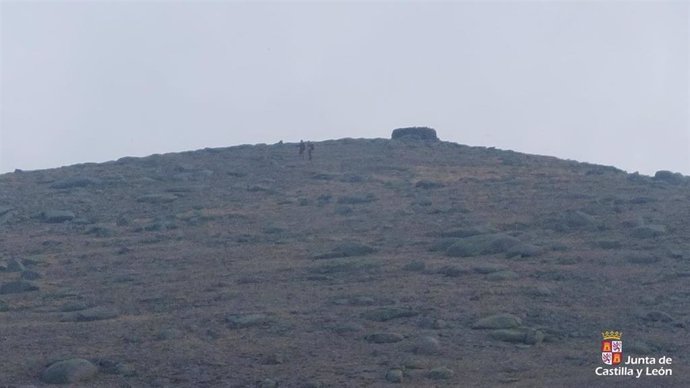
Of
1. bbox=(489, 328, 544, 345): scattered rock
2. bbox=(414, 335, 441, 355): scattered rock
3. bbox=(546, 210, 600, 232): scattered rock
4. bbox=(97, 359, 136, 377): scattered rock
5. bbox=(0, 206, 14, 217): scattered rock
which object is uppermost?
bbox=(0, 206, 14, 217): scattered rock

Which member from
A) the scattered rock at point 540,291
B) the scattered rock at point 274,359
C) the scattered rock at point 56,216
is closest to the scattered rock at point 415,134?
the scattered rock at point 56,216

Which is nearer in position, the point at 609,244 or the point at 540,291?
the point at 540,291

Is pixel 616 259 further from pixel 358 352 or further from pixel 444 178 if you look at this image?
pixel 444 178

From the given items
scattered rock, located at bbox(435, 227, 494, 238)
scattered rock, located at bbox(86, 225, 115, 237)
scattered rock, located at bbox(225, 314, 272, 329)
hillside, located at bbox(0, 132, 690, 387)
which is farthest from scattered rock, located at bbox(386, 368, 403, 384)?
scattered rock, located at bbox(86, 225, 115, 237)

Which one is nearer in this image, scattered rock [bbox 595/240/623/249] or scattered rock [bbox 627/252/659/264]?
scattered rock [bbox 627/252/659/264]

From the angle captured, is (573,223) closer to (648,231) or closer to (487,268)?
(648,231)

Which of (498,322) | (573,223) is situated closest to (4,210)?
(573,223)

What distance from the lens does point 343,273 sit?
21.6 meters

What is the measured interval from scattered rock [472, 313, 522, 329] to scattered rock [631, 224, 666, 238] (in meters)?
7.72

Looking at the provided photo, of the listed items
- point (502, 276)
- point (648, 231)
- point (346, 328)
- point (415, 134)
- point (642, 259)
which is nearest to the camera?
point (346, 328)

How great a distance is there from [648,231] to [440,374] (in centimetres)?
1083

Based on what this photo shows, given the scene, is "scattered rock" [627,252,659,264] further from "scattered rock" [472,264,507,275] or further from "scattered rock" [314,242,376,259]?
"scattered rock" [314,242,376,259]

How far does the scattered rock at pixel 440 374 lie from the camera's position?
14.7 metres

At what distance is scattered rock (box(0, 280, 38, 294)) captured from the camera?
21.3m
